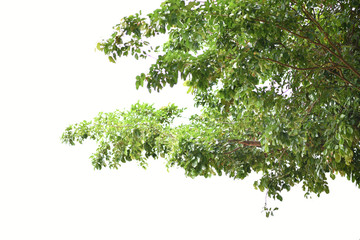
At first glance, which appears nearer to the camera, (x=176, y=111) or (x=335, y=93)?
(x=335, y=93)

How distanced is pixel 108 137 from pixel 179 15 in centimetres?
370

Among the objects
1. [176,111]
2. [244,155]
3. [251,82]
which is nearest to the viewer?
[251,82]

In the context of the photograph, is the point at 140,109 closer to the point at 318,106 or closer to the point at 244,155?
the point at 244,155

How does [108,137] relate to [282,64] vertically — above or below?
above

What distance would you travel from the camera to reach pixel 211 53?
3.72 meters

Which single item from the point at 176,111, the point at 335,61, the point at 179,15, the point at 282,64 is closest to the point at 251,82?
the point at 282,64

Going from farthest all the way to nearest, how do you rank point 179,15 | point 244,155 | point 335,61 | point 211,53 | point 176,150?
point 244,155 < point 176,150 < point 335,61 < point 211,53 < point 179,15

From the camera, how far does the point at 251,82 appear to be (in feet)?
11.4

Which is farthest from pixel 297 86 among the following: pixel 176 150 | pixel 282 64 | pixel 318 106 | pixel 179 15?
pixel 176 150

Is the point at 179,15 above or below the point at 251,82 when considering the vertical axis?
above

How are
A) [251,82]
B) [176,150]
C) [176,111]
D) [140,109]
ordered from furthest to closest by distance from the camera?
[176,111] → [140,109] → [176,150] → [251,82]

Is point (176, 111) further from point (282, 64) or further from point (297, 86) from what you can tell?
point (282, 64)

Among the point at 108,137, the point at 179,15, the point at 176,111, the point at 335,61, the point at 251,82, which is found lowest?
the point at 251,82

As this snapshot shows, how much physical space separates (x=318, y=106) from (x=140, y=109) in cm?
304
